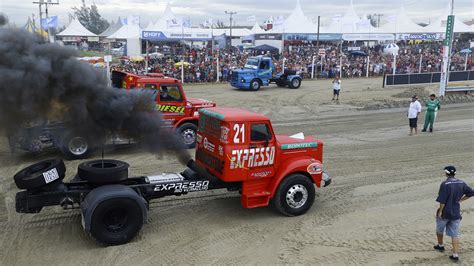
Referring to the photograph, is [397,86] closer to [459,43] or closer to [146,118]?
[146,118]

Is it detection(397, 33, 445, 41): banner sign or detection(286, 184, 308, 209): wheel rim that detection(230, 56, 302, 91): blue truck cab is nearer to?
detection(286, 184, 308, 209): wheel rim

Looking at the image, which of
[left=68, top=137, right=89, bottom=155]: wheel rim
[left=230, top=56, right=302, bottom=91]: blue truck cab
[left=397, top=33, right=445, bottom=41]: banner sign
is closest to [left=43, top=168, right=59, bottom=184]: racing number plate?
[left=68, top=137, right=89, bottom=155]: wheel rim

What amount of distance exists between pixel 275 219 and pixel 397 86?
26.5 meters

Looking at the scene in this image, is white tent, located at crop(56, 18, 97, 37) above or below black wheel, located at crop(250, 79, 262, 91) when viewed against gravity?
above

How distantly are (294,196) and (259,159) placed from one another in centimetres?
111

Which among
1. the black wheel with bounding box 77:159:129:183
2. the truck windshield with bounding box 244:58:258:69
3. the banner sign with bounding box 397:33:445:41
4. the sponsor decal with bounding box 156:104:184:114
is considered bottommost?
the black wheel with bounding box 77:159:129:183

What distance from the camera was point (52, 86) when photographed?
708 cm

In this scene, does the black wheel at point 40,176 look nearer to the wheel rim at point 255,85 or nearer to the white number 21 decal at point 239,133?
the white number 21 decal at point 239,133

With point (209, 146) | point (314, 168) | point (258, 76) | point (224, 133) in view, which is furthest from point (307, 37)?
point (224, 133)

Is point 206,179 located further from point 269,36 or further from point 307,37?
point 269,36

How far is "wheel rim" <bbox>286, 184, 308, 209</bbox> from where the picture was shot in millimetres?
8562

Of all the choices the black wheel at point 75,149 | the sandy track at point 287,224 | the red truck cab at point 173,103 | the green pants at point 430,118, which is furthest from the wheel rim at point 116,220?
the green pants at point 430,118

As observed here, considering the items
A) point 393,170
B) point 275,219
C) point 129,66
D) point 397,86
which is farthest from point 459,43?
point 275,219

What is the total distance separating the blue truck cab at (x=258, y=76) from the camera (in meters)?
30.9
